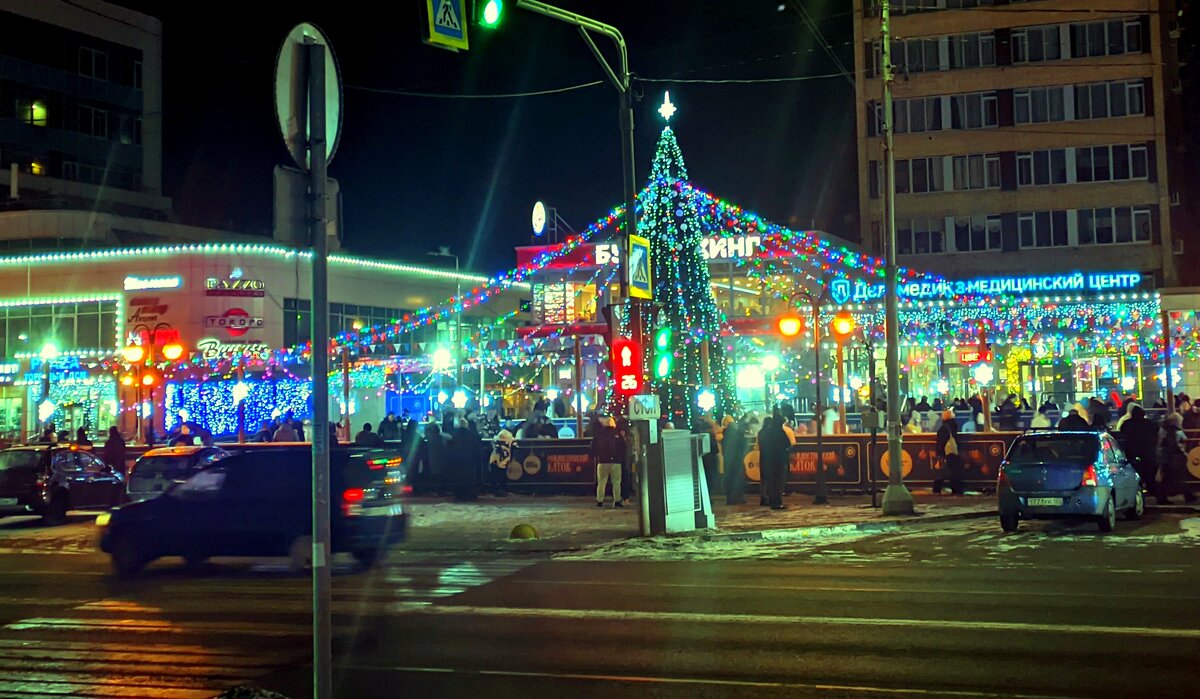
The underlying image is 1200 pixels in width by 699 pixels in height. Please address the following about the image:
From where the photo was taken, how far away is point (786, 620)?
412 inches

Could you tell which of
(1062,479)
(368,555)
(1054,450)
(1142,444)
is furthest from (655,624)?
(1142,444)

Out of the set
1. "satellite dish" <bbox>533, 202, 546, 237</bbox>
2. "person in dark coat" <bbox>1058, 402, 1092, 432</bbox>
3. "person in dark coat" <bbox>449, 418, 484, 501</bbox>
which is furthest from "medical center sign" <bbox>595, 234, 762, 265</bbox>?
"person in dark coat" <bbox>1058, 402, 1092, 432</bbox>

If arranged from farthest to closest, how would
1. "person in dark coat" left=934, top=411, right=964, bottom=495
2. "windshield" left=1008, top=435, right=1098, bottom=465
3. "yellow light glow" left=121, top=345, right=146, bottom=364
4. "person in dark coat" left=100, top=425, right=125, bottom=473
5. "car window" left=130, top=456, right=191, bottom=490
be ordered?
1. "yellow light glow" left=121, top=345, right=146, bottom=364
2. "person in dark coat" left=100, top=425, right=125, bottom=473
3. "person in dark coat" left=934, top=411, right=964, bottom=495
4. "car window" left=130, top=456, right=191, bottom=490
5. "windshield" left=1008, top=435, right=1098, bottom=465

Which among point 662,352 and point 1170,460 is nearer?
point 662,352

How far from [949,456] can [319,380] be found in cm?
1951

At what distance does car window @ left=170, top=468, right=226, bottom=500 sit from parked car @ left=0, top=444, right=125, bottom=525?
9.44m

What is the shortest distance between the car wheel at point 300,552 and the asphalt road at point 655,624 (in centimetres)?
22

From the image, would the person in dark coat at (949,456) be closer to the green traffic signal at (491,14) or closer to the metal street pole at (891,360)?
the metal street pole at (891,360)

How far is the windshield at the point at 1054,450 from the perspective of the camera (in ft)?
57.8

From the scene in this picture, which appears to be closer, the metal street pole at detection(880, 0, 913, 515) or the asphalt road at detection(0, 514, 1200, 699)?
the asphalt road at detection(0, 514, 1200, 699)

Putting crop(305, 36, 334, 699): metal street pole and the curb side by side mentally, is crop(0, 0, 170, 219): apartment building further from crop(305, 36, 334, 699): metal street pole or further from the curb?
crop(305, 36, 334, 699): metal street pole

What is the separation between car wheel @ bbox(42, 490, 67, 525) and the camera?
78.1 ft

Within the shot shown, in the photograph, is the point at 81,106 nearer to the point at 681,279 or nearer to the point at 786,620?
the point at 681,279

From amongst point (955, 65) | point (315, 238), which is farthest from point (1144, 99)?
point (315, 238)
